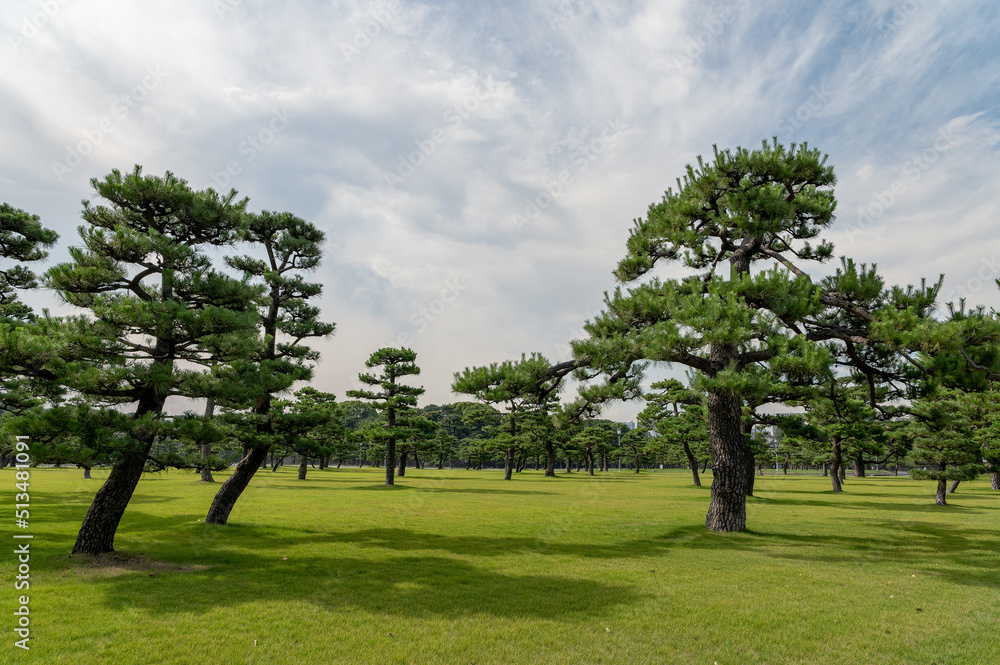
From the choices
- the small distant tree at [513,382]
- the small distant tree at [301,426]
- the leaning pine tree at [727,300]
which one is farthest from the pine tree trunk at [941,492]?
the small distant tree at [301,426]

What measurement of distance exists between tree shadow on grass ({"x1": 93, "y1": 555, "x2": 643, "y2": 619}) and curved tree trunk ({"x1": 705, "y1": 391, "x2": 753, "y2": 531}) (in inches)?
231

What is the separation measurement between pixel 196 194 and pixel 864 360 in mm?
14021

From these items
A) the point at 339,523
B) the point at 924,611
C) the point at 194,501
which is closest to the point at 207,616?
the point at 339,523

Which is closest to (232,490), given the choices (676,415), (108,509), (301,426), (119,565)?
(301,426)

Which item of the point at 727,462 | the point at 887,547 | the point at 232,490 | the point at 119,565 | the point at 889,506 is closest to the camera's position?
the point at 119,565

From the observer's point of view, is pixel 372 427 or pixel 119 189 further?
pixel 372 427

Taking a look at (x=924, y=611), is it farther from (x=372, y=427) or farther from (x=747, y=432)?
(x=372, y=427)

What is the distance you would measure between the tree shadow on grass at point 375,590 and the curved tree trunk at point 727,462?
5.86 meters

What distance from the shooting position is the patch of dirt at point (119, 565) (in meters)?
7.69

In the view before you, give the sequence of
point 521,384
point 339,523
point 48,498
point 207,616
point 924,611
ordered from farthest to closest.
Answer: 1. point 48,498
2. point 339,523
3. point 521,384
4. point 924,611
5. point 207,616

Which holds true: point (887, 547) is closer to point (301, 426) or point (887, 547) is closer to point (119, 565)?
point (301, 426)

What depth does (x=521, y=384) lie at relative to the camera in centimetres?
Answer: 1041

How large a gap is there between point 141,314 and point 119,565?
13.6 ft

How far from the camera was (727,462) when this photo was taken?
39.3ft
